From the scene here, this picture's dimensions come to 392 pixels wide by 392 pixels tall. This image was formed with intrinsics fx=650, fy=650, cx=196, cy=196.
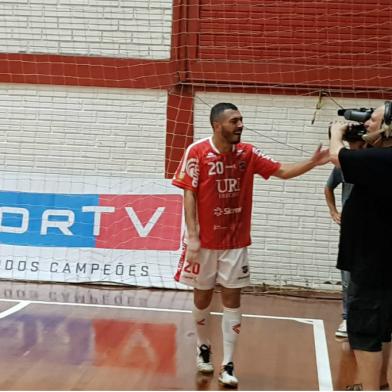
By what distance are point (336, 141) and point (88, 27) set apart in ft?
19.6

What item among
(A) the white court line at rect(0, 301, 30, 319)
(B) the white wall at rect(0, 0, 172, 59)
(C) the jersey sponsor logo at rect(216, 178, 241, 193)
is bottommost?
(A) the white court line at rect(0, 301, 30, 319)

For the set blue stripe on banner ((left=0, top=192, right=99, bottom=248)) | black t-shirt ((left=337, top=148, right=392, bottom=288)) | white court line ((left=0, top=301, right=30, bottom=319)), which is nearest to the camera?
black t-shirt ((left=337, top=148, right=392, bottom=288))

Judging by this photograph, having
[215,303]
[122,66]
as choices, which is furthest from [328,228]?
[122,66]

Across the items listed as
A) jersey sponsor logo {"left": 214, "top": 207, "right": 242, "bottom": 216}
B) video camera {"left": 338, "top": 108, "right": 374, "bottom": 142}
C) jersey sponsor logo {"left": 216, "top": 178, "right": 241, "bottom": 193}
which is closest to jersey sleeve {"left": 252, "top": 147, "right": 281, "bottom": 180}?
jersey sponsor logo {"left": 216, "top": 178, "right": 241, "bottom": 193}

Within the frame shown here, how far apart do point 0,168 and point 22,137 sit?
19.8 inches

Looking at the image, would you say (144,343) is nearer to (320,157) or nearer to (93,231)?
(320,157)

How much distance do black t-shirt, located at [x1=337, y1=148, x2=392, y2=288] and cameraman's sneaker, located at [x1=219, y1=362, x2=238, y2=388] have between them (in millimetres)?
1385

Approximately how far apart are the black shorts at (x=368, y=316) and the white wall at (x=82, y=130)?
17.8 ft

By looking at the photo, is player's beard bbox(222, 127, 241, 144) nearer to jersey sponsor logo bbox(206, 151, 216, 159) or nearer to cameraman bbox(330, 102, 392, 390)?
jersey sponsor logo bbox(206, 151, 216, 159)

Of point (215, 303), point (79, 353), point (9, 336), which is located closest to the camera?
point (79, 353)

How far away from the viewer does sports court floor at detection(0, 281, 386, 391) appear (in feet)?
14.3

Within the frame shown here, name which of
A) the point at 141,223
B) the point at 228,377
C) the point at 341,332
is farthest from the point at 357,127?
the point at 141,223

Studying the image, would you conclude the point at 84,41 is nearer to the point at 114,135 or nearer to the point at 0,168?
the point at 114,135

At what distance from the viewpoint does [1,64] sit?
8.59 metres
